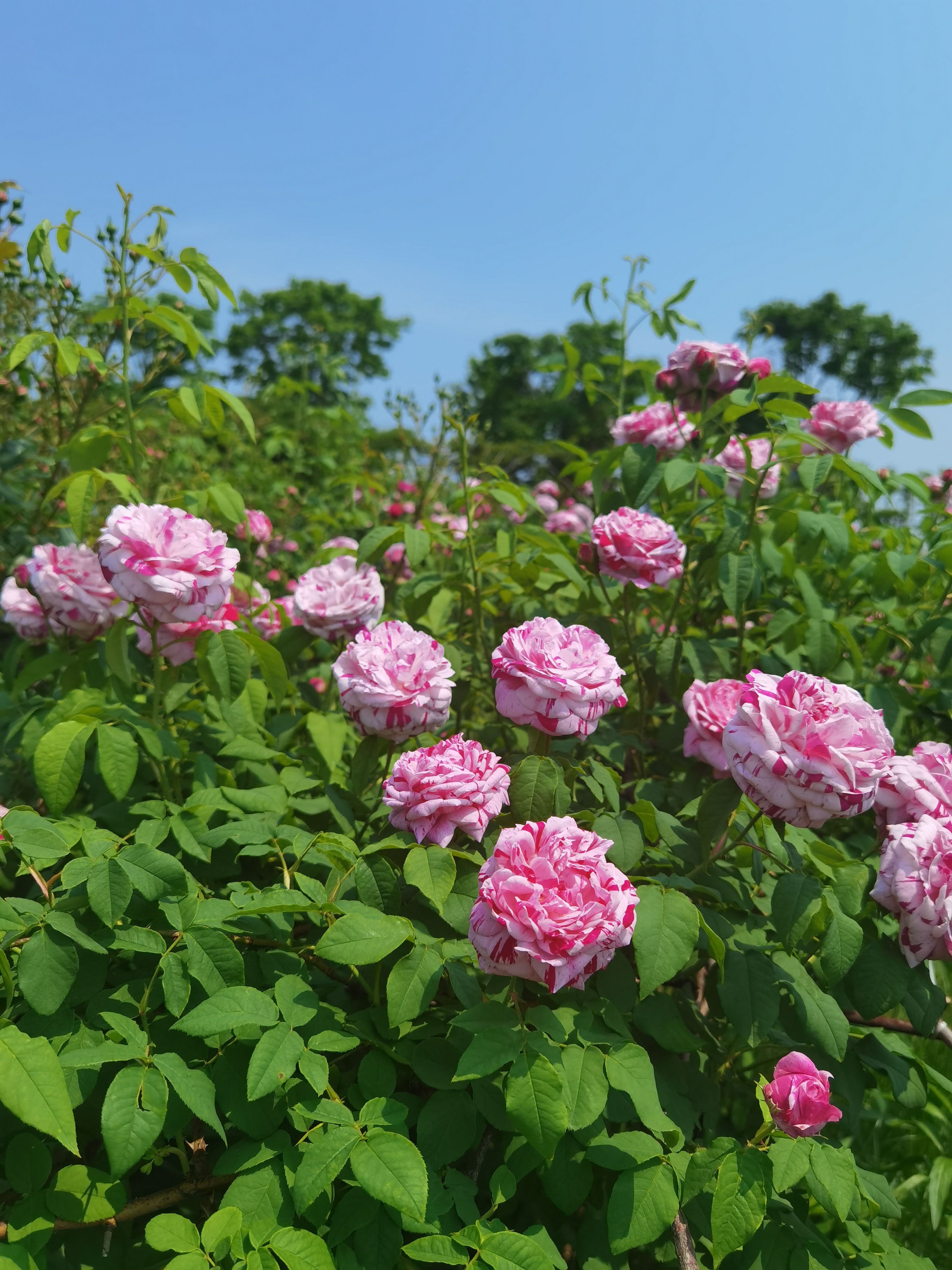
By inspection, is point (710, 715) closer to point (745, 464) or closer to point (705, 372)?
point (705, 372)

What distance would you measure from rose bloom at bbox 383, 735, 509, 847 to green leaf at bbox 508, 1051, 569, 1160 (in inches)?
14.0

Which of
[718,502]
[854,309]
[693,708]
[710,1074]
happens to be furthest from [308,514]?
[854,309]

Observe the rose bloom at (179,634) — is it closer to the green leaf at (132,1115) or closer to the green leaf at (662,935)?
the green leaf at (132,1115)

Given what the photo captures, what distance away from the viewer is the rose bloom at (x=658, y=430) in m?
2.40

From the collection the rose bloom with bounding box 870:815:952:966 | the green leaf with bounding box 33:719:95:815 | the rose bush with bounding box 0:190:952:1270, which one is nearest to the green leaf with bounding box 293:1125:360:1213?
the rose bush with bounding box 0:190:952:1270

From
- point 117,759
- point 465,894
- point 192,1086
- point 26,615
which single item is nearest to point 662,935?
point 465,894

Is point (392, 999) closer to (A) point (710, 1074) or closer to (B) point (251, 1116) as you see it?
(B) point (251, 1116)

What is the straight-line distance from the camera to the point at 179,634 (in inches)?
72.2

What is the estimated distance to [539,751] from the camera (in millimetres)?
1545

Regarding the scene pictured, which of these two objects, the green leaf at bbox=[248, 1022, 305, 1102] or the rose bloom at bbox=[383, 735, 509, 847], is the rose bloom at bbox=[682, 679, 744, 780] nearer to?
the rose bloom at bbox=[383, 735, 509, 847]

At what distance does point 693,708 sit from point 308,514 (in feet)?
10.1

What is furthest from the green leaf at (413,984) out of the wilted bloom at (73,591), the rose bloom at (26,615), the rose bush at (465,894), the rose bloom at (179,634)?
the rose bloom at (26,615)

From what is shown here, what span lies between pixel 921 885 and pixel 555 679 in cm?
67

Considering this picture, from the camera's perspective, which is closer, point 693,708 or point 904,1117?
point 693,708
